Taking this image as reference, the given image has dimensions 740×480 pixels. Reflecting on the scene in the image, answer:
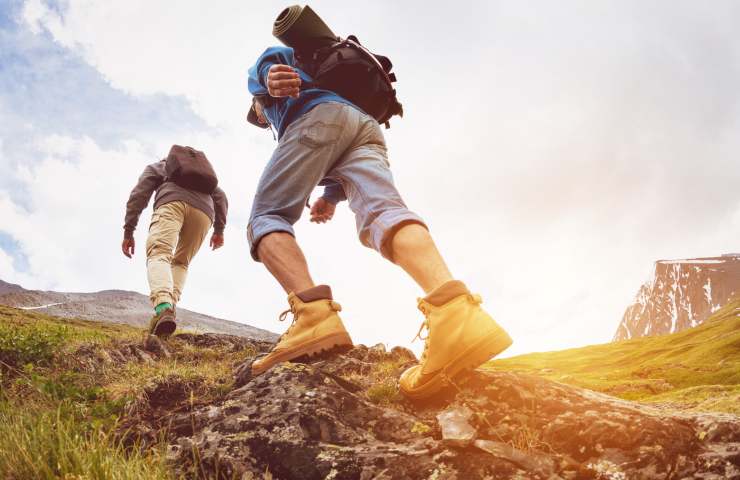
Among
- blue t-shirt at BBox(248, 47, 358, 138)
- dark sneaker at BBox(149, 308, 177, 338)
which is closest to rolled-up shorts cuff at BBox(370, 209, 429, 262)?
blue t-shirt at BBox(248, 47, 358, 138)

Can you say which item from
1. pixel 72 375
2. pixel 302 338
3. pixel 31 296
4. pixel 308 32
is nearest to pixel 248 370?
pixel 302 338

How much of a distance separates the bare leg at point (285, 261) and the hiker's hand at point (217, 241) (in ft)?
19.9

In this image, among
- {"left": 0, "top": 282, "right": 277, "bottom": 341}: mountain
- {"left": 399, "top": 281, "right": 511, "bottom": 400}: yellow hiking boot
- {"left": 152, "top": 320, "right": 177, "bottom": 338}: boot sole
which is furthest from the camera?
{"left": 0, "top": 282, "right": 277, "bottom": 341}: mountain

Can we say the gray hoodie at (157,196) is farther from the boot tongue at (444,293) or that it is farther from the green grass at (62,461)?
the boot tongue at (444,293)

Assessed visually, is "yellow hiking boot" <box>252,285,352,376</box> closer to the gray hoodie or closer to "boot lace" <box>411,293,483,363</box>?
"boot lace" <box>411,293,483,363</box>

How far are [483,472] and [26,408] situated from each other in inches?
110

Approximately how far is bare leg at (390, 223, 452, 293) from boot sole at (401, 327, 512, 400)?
1.39 ft

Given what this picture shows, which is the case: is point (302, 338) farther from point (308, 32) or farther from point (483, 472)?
point (308, 32)

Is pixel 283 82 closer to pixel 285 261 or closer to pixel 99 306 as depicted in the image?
pixel 285 261

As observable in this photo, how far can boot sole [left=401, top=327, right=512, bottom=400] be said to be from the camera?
8.43 ft

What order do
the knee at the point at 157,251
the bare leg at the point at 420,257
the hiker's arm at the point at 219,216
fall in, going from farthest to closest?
the hiker's arm at the point at 219,216 → the knee at the point at 157,251 → the bare leg at the point at 420,257

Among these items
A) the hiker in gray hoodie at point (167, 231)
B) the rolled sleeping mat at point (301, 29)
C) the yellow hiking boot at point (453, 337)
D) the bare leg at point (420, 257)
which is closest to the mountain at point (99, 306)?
the hiker in gray hoodie at point (167, 231)

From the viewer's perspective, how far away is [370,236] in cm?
312

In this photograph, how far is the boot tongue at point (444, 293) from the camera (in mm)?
2641
